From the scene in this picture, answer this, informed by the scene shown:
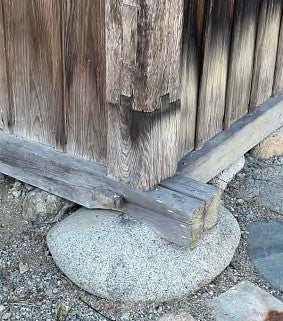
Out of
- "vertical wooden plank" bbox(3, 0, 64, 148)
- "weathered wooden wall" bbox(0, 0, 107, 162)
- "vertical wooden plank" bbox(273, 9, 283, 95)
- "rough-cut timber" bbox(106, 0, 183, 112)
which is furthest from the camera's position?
"vertical wooden plank" bbox(273, 9, 283, 95)

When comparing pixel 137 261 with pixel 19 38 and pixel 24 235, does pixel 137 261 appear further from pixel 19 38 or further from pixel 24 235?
pixel 19 38

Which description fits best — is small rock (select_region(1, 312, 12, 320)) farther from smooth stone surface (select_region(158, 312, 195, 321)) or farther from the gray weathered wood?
the gray weathered wood

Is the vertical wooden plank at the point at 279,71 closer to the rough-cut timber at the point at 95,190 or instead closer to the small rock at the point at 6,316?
the rough-cut timber at the point at 95,190

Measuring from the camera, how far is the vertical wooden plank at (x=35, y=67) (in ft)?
10.2

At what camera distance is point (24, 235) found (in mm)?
3373

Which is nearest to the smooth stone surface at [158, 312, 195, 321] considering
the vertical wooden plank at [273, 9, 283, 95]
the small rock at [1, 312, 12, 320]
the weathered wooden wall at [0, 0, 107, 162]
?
the small rock at [1, 312, 12, 320]

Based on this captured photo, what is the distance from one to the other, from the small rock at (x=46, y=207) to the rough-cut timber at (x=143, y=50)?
657 millimetres

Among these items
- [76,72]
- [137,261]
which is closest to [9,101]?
[76,72]

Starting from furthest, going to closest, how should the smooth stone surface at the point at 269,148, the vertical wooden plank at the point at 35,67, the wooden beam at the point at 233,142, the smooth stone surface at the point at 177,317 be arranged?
1. the smooth stone surface at the point at 269,148
2. the wooden beam at the point at 233,142
3. the vertical wooden plank at the point at 35,67
4. the smooth stone surface at the point at 177,317

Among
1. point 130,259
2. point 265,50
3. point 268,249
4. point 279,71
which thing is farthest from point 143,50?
point 279,71

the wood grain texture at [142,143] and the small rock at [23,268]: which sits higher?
the wood grain texture at [142,143]

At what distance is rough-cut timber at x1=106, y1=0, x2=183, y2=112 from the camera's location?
274 cm

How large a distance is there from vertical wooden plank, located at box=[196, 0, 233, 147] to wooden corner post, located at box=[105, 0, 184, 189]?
34cm

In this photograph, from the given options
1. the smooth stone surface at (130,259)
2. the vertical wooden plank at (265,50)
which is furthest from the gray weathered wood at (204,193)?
the vertical wooden plank at (265,50)
